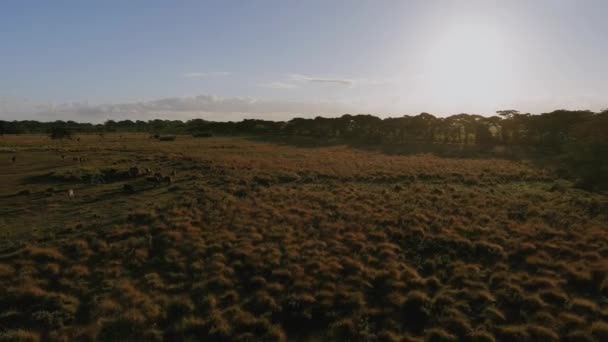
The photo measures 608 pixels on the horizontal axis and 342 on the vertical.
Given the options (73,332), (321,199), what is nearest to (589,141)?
Answer: (321,199)

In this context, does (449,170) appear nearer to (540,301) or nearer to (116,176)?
(540,301)

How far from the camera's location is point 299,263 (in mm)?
15352

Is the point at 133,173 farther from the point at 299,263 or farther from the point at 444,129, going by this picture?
the point at 444,129

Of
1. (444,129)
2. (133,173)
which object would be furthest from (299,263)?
(444,129)

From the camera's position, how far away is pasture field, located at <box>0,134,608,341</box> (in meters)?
11.2

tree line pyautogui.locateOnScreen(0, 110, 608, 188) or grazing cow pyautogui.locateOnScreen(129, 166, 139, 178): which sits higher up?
tree line pyautogui.locateOnScreen(0, 110, 608, 188)

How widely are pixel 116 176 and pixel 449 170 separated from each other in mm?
31418

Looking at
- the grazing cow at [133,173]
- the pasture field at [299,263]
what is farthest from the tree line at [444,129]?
the grazing cow at [133,173]

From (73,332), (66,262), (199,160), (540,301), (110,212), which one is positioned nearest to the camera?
(73,332)

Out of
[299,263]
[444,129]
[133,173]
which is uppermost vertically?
[444,129]

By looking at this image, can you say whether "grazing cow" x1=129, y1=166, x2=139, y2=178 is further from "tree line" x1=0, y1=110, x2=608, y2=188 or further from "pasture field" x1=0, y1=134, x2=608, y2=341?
"tree line" x1=0, y1=110, x2=608, y2=188

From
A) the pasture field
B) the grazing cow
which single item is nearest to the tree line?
the pasture field

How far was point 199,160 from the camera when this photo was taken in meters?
41.7

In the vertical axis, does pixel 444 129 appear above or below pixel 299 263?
above
